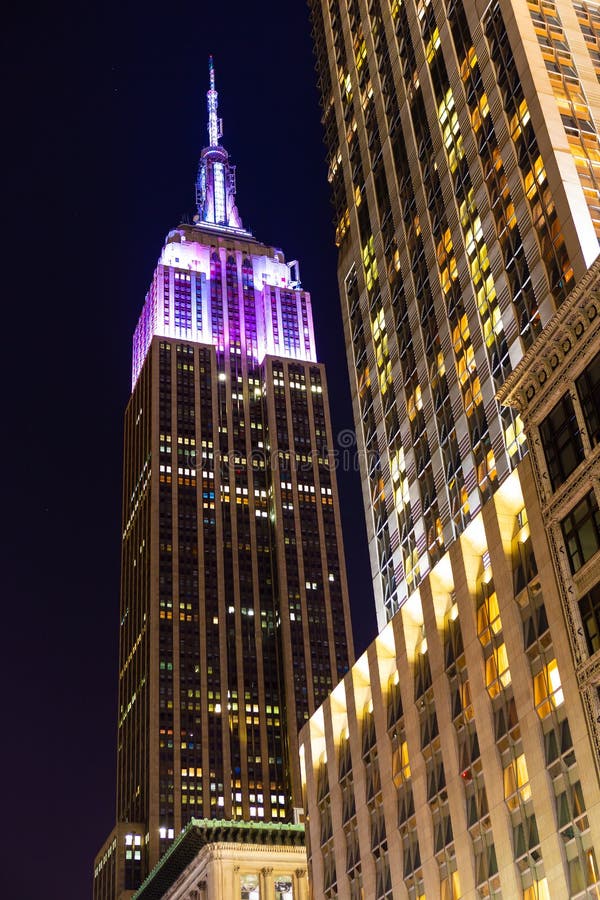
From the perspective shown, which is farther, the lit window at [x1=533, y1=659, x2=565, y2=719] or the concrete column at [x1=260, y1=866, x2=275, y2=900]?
the concrete column at [x1=260, y1=866, x2=275, y2=900]

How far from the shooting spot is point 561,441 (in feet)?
222

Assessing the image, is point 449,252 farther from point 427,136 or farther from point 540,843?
point 540,843

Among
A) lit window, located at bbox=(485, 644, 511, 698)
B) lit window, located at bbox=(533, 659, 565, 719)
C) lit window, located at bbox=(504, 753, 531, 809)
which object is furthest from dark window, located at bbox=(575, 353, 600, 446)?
lit window, located at bbox=(504, 753, 531, 809)

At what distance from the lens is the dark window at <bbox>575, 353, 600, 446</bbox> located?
210ft

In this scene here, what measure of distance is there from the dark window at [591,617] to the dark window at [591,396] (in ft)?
26.8

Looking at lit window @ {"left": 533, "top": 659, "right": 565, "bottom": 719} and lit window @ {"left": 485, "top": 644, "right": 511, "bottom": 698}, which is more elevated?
lit window @ {"left": 485, "top": 644, "right": 511, "bottom": 698}

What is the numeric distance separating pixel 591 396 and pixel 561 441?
403 cm

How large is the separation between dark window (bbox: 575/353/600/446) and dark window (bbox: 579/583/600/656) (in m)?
Result: 8.17

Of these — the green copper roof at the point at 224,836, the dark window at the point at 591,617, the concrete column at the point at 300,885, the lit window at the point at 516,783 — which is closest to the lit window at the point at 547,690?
the lit window at the point at 516,783

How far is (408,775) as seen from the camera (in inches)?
3263

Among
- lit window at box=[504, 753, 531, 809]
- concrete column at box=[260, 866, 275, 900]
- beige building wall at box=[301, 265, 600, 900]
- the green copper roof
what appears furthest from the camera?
the green copper roof

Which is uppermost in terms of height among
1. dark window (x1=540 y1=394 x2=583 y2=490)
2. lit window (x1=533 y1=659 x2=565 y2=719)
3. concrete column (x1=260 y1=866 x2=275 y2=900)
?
→ concrete column (x1=260 y1=866 x2=275 y2=900)

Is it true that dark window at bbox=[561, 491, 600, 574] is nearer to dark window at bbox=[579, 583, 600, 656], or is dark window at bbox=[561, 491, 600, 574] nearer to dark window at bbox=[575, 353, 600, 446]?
dark window at bbox=[579, 583, 600, 656]

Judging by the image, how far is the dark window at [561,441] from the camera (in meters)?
66.2
